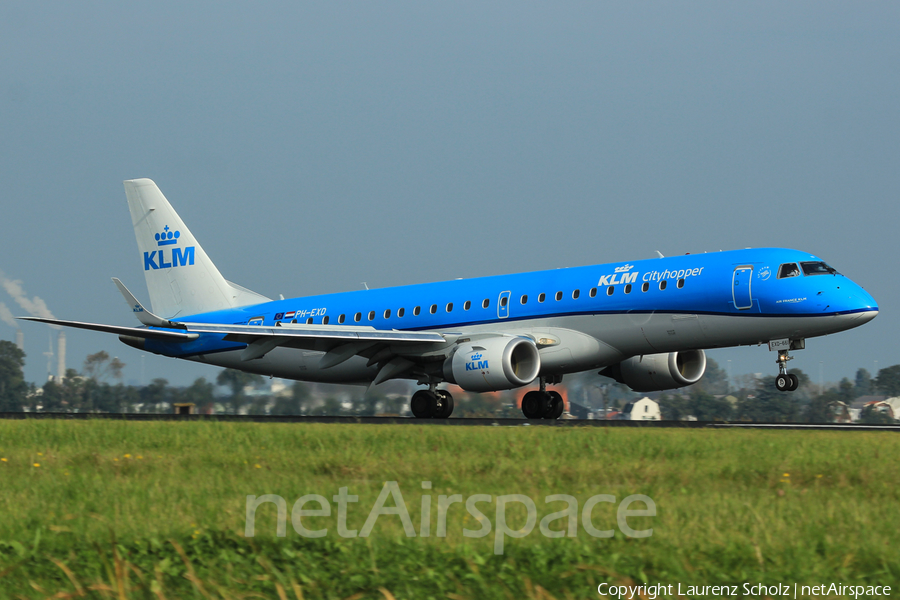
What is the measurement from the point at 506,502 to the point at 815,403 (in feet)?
114

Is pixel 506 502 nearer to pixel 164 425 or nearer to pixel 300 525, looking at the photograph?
pixel 300 525

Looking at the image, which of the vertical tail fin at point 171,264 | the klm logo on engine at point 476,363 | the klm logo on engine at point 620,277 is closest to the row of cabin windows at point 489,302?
the klm logo on engine at point 620,277

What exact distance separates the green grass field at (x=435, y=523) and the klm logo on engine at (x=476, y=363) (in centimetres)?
1205

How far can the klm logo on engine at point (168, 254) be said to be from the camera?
36750 millimetres

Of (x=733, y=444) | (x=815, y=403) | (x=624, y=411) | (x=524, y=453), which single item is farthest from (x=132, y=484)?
(x=815, y=403)

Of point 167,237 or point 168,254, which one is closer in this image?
point 168,254

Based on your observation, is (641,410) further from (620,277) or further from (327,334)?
(327,334)

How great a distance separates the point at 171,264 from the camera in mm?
36844

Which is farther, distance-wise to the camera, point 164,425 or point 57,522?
point 164,425

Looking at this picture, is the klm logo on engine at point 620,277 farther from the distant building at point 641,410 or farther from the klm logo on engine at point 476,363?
the distant building at point 641,410

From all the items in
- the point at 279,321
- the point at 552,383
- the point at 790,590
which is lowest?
the point at 790,590

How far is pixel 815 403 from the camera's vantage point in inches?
1603

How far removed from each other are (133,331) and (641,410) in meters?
21.2

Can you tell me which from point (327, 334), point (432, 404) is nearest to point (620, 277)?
point (432, 404)
